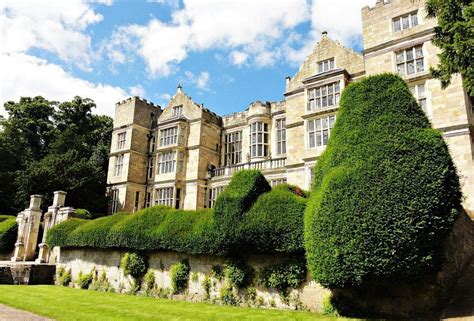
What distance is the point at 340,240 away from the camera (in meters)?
8.81

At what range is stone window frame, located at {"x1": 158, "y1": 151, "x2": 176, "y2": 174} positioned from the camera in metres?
29.6

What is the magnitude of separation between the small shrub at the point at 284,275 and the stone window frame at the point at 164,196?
1764cm

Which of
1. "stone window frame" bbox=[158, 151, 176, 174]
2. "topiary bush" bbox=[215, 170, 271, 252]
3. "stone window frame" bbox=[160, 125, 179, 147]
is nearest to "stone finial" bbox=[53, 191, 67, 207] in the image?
"stone window frame" bbox=[158, 151, 176, 174]

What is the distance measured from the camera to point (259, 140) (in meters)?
27.7

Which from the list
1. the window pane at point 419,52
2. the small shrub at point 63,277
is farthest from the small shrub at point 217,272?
the window pane at point 419,52

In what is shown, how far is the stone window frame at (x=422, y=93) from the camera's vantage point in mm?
17344

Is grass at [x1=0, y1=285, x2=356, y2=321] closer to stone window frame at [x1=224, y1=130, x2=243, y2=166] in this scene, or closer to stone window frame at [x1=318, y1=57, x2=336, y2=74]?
stone window frame at [x1=318, y1=57, x2=336, y2=74]

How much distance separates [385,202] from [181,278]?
877 cm

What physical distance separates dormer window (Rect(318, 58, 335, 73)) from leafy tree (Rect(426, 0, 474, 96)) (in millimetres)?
9697

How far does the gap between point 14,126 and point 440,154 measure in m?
41.1

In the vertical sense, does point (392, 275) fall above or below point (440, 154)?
below

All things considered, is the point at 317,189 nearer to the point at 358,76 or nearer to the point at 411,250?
the point at 411,250

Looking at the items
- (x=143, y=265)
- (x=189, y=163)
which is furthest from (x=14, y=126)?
(x=143, y=265)

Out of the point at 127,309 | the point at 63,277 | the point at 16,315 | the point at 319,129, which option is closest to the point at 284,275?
the point at 127,309
